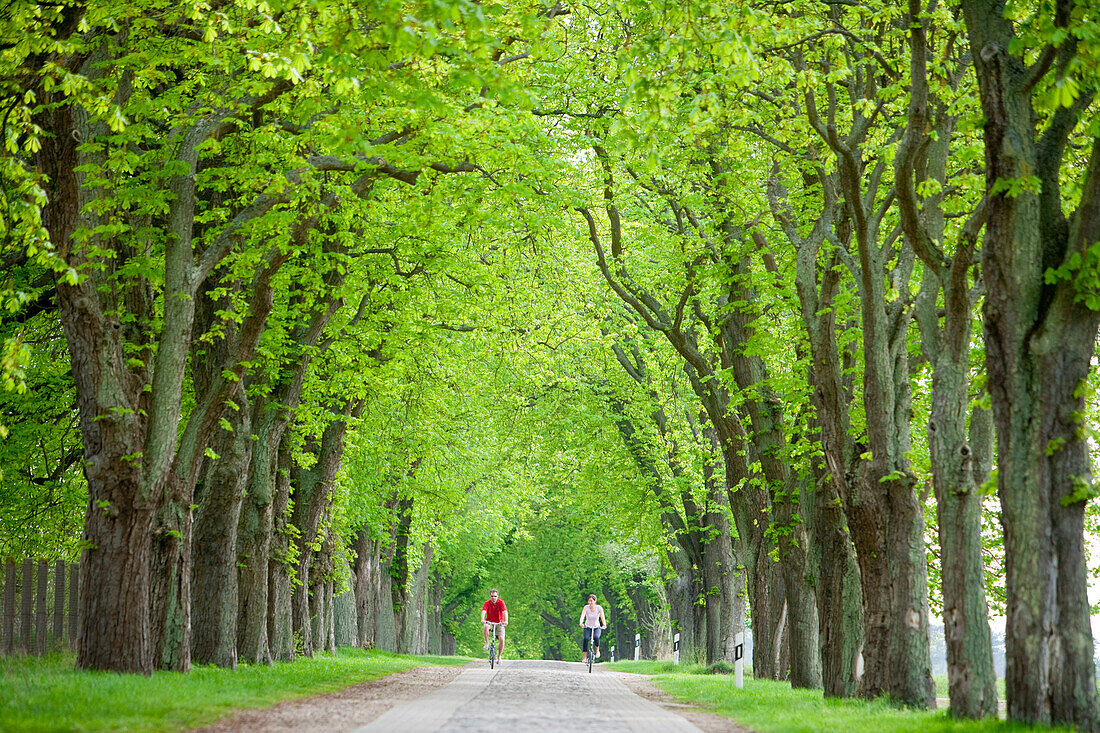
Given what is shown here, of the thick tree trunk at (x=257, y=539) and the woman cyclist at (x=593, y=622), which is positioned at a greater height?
the thick tree trunk at (x=257, y=539)

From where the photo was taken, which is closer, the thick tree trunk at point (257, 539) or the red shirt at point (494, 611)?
the thick tree trunk at point (257, 539)

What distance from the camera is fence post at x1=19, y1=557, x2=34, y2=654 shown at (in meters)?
17.9

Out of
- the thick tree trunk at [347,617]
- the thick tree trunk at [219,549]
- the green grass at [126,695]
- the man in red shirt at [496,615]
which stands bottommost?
the thick tree trunk at [347,617]

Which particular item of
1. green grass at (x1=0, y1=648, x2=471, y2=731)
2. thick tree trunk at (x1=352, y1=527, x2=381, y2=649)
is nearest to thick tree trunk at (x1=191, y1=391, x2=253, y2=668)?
green grass at (x1=0, y1=648, x2=471, y2=731)

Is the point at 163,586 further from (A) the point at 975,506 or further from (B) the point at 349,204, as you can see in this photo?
(A) the point at 975,506

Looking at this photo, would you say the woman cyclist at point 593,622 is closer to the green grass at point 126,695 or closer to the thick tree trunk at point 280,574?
the thick tree trunk at point 280,574

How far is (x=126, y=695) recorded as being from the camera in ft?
33.6

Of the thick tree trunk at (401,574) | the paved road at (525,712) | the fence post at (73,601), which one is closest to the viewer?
the paved road at (525,712)

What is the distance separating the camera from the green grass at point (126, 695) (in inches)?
342

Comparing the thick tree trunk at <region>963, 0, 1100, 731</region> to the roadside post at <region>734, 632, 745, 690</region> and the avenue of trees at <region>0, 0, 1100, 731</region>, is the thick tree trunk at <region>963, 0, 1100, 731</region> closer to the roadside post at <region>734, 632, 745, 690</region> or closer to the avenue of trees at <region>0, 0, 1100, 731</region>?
the avenue of trees at <region>0, 0, 1100, 731</region>

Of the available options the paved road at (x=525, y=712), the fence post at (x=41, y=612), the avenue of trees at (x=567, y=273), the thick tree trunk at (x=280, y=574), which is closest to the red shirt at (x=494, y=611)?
the avenue of trees at (x=567, y=273)

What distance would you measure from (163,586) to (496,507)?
28418mm

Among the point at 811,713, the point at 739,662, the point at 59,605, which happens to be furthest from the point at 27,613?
the point at 811,713

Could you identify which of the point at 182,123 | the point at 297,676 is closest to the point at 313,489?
the point at 297,676
